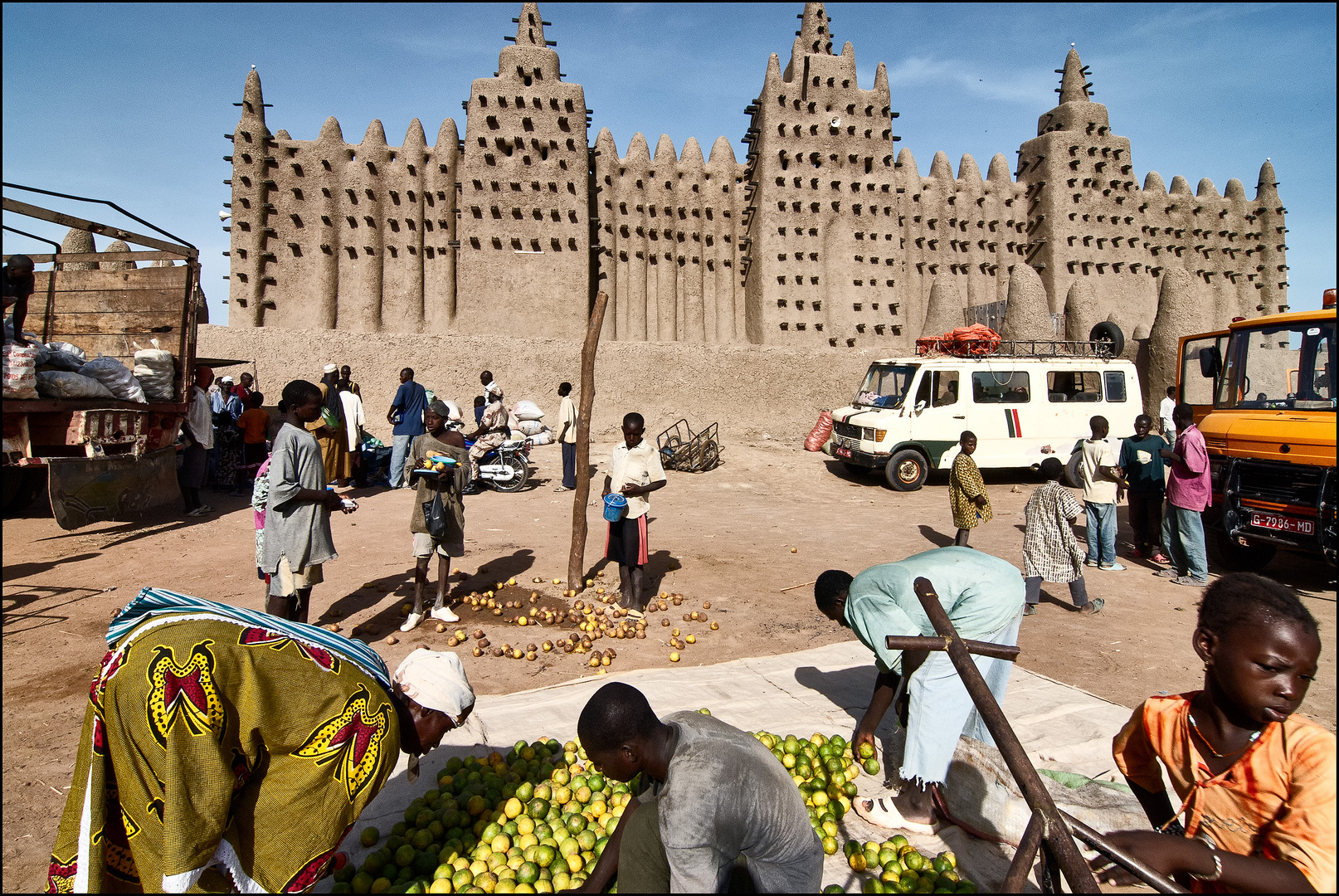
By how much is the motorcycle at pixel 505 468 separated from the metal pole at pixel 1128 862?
11807 mm

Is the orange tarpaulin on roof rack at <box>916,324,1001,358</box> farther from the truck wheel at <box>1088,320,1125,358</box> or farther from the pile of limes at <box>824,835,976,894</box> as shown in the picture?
the pile of limes at <box>824,835,976,894</box>

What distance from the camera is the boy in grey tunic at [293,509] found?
5.15m

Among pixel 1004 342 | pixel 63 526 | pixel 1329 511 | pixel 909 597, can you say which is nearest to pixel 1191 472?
pixel 1329 511

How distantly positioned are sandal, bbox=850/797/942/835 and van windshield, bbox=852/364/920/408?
11416mm

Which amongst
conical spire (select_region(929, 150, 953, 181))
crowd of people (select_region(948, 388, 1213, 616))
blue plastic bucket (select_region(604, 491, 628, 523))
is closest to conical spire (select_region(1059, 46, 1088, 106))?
conical spire (select_region(929, 150, 953, 181))

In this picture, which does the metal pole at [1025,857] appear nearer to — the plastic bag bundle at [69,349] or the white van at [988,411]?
the plastic bag bundle at [69,349]

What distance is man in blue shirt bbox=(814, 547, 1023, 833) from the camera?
3.49m

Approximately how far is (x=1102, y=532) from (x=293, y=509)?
8.98 m

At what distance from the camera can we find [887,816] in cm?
Answer: 366

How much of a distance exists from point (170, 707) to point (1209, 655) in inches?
129

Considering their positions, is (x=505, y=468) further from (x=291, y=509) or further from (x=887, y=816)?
(x=887, y=816)

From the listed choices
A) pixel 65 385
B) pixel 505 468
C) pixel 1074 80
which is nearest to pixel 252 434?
pixel 65 385

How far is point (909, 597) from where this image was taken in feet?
11.3

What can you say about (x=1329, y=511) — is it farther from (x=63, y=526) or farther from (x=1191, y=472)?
(x=63, y=526)
